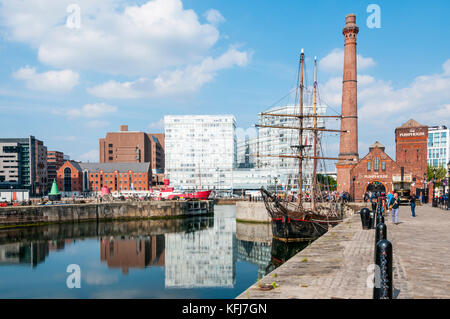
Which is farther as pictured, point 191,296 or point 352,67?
point 352,67

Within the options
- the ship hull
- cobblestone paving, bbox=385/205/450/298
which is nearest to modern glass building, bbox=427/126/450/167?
the ship hull

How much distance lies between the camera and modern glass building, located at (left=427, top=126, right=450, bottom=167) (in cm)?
17700

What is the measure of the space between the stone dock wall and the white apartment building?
78557 mm

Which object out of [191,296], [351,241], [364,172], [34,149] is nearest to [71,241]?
[191,296]

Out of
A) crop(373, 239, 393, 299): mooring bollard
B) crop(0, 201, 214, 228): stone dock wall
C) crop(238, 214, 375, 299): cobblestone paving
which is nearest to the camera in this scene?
crop(373, 239, 393, 299): mooring bollard

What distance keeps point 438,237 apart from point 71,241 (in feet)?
132

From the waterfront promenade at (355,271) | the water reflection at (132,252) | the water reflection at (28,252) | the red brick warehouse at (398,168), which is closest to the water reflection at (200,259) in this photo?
the water reflection at (132,252)

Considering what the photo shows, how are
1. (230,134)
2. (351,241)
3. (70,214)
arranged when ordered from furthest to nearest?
(230,134)
(70,214)
(351,241)

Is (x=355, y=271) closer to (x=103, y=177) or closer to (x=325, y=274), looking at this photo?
(x=325, y=274)

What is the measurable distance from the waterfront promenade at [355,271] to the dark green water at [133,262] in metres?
8.78

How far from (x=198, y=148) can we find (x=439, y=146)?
11846cm

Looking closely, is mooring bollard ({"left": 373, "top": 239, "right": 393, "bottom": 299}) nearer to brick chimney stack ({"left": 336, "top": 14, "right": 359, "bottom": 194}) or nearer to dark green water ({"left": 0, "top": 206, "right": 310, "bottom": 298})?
dark green water ({"left": 0, "top": 206, "right": 310, "bottom": 298})

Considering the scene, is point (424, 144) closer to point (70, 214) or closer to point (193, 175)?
point (70, 214)

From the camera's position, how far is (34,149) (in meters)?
143
